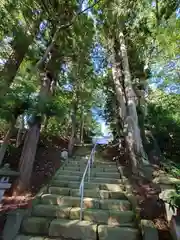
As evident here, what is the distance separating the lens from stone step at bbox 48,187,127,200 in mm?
3973

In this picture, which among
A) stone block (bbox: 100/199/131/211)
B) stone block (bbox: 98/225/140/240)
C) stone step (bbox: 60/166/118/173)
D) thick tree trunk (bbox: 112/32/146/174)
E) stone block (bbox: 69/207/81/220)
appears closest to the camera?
stone block (bbox: 98/225/140/240)

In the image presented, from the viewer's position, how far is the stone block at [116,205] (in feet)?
11.5

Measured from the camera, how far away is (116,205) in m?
3.54

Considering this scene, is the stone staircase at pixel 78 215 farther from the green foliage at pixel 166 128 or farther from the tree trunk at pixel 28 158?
the green foliage at pixel 166 128

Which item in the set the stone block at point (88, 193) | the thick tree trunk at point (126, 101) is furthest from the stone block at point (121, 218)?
the thick tree trunk at point (126, 101)

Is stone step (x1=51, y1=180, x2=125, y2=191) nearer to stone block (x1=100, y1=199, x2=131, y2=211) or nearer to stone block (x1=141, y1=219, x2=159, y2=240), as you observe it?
stone block (x1=100, y1=199, x2=131, y2=211)

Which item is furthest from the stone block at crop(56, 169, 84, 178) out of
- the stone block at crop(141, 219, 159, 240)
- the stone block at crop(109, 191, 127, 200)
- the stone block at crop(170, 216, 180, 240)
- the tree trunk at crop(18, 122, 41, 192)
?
the stone block at crop(170, 216, 180, 240)

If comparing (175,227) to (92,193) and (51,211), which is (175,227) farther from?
(51,211)

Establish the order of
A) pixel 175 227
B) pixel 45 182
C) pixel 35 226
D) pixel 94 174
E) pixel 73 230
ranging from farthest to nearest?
pixel 94 174 → pixel 45 182 → pixel 35 226 → pixel 73 230 → pixel 175 227

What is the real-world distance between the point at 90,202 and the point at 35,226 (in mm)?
1167

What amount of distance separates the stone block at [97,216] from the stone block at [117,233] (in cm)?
26

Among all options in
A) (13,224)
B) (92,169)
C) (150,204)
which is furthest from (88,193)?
(92,169)

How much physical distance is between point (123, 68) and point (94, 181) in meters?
4.91

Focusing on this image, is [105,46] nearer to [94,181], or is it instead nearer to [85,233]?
[94,181]
